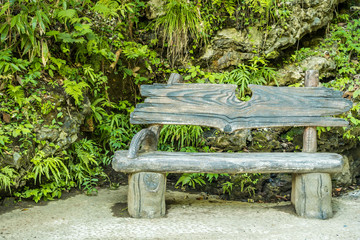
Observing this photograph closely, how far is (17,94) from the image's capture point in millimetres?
4074

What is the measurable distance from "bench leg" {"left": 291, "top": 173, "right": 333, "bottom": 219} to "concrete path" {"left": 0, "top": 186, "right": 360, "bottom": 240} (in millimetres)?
87

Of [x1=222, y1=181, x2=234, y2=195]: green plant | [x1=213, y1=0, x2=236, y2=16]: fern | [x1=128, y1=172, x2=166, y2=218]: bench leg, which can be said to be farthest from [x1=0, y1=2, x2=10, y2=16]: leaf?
[x1=222, y1=181, x2=234, y2=195]: green plant

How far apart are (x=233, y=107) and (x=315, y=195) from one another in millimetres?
1234

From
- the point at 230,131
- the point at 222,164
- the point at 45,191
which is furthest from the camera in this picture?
the point at 45,191

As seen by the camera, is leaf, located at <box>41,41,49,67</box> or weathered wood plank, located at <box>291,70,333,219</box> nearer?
weathered wood plank, located at <box>291,70,333,219</box>

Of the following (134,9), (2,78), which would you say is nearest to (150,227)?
(2,78)

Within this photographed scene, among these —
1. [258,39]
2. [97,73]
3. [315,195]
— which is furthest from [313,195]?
[97,73]

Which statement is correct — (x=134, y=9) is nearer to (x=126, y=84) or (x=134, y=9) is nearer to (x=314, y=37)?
(x=126, y=84)

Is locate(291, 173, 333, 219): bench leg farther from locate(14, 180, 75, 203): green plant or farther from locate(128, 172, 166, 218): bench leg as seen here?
locate(14, 180, 75, 203): green plant

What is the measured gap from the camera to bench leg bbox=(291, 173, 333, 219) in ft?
11.6

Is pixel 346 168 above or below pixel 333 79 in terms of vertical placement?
below

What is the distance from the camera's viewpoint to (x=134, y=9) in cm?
563

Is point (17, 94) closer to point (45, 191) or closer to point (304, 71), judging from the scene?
point (45, 191)

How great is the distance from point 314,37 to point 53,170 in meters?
4.75
